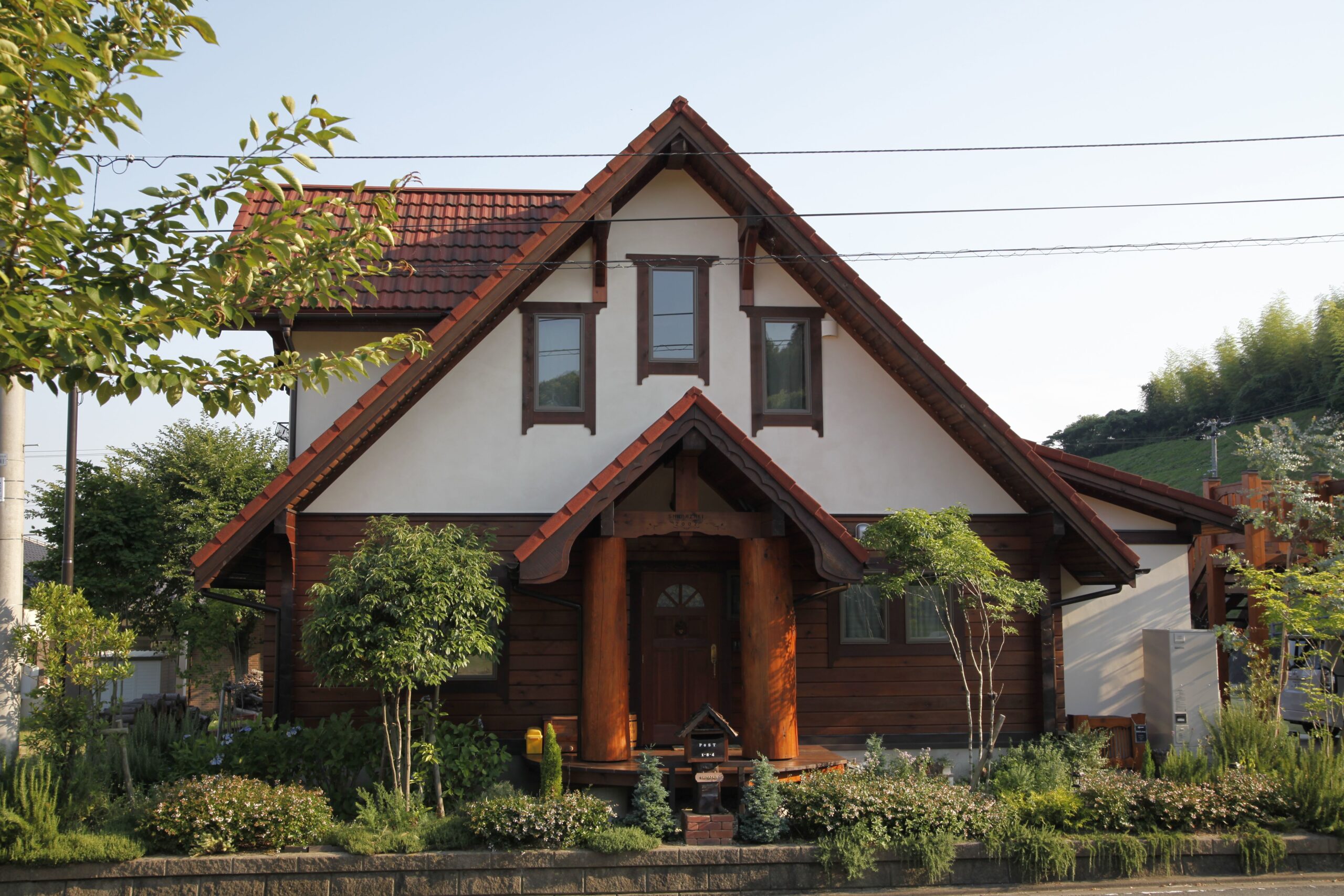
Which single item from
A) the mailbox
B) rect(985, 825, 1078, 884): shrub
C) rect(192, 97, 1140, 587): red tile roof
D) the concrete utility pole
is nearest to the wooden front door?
the mailbox

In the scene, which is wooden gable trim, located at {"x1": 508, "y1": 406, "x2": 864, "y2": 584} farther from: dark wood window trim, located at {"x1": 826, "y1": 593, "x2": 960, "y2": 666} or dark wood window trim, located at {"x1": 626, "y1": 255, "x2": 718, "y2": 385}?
dark wood window trim, located at {"x1": 826, "y1": 593, "x2": 960, "y2": 666}

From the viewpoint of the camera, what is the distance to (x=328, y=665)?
1005cm

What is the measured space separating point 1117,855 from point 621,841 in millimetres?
4518

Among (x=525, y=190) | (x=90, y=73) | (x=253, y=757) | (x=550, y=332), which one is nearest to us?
(x=90, y=73)

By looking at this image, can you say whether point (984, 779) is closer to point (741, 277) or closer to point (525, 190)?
point (741, 277)

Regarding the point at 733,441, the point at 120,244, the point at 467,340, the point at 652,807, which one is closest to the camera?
the point at 120,244

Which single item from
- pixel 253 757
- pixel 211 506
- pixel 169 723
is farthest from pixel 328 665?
pixel 211 506

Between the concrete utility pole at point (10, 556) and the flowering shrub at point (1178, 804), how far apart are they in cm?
1032

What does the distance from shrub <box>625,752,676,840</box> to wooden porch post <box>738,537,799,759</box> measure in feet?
4.61

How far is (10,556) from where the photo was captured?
1038 cm

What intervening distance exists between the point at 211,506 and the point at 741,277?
15.3 m

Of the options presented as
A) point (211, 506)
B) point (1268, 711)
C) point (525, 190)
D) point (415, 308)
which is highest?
point (525, 190)

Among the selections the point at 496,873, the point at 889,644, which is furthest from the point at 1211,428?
the point at 496,873

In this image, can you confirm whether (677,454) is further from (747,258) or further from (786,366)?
(747,258)
